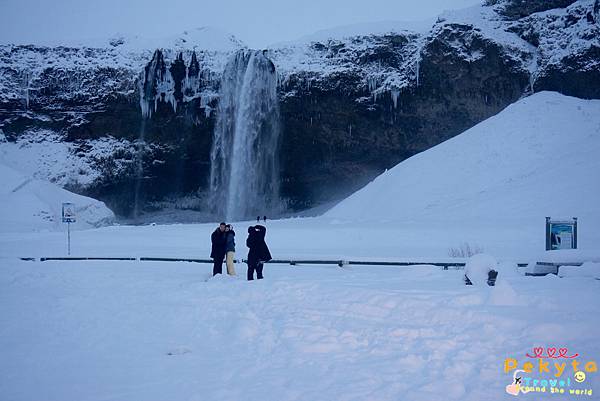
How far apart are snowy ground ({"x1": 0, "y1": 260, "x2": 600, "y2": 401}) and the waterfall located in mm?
37217

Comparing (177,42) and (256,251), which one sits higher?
(177,42)

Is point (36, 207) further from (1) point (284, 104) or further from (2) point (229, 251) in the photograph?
(2) point (229, 251)

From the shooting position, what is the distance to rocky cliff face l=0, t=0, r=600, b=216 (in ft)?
138

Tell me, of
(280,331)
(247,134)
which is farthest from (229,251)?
(247,134)

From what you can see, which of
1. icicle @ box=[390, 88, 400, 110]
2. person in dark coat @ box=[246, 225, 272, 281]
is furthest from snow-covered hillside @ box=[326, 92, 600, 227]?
person in dark coat @ box=[246, 225, 272, 281]

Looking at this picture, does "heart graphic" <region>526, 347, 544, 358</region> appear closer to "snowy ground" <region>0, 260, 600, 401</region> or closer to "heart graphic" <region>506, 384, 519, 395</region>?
"snowy ground" <region>0, 260, 600, 401</region>

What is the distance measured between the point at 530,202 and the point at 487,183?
4.92m

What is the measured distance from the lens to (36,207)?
34594 millimetres

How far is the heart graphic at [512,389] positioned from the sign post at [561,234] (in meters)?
9.64

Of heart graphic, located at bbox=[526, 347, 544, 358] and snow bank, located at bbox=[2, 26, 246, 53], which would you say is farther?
snow bank, located at bbox=[2, 26, 246, 53]

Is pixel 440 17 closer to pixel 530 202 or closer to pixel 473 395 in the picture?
pixel 530 202

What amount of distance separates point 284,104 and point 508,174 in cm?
→ 2361

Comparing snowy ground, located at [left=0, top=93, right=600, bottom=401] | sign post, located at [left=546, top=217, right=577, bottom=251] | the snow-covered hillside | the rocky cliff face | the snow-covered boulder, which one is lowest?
snowy ground, located at [left=0, top=93, right=600, bottom=401]

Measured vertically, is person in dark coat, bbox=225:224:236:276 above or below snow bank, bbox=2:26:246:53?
below
